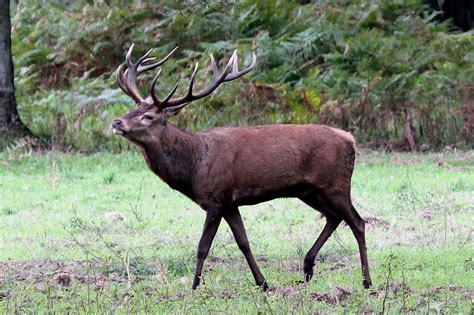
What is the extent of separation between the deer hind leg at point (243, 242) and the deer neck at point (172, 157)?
36cm

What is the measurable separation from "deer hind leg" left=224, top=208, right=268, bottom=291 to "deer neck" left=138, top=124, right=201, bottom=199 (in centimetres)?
36

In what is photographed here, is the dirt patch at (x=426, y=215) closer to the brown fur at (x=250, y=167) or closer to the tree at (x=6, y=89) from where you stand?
the brown fur at (x=250, y=167)

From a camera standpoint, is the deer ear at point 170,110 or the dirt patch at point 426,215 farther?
the dirt patch at point 426,215

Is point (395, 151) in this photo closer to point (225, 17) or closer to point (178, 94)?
point (178, 94)

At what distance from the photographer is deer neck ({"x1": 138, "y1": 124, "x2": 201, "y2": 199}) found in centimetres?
Answer: 781

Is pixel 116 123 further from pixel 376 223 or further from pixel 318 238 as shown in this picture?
pixel 376 223

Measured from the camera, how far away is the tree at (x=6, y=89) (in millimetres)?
15672

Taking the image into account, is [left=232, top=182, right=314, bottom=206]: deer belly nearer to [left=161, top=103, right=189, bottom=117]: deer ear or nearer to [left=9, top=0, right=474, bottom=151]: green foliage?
[left=161, top=103, right=189, bottom=117]: deer ear

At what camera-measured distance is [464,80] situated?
17.0 metres

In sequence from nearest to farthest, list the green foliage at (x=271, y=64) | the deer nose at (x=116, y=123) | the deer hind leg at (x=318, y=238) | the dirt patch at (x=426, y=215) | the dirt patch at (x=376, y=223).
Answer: the deer nose at (x=116, y=123) < the deer hind leg at (x=318, y=238) < the dirt patch at (x=376, y=223) < the dirt patch at (x=426, y=215) < the green foliage at (x=271, y=64)

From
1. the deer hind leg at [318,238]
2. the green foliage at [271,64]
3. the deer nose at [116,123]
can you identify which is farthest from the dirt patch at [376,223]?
the green foliage at [271,64]

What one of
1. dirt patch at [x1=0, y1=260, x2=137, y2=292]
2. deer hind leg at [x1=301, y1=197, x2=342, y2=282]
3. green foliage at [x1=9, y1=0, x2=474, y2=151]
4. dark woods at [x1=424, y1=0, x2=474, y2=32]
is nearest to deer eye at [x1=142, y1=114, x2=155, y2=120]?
dirt patch at [x1=0, y1=260, x2=137, y2=292]

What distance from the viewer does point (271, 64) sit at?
18.8 meters

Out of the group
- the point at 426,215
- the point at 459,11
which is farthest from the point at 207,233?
the point at 459,11
